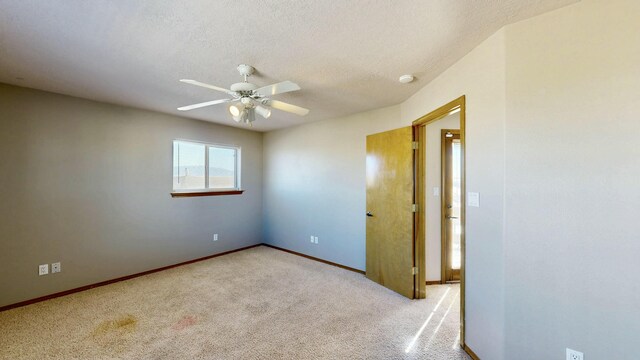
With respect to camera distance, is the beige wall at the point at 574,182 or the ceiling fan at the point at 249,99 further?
the ceiling fan at the point at 249,99

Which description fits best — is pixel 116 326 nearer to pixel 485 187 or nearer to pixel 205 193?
pixel 205 193

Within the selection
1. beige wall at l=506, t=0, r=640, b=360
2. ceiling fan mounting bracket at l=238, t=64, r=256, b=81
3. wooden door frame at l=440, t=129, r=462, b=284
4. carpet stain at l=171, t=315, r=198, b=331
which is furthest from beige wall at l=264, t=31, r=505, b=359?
carpet stain at l=171, t=315, r=198, b=331

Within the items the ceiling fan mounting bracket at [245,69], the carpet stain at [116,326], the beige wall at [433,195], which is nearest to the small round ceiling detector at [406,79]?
the beige wall at [433,195]

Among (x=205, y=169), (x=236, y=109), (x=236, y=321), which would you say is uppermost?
(x=236, y=109)

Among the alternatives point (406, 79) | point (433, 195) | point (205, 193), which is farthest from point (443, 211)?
point (205, 193)

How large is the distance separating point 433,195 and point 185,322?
3.25 metres

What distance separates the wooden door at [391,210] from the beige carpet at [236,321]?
25cm

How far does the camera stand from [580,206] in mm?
1410

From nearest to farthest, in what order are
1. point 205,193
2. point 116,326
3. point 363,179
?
point 116,326 < point 363,179 < point 205,193

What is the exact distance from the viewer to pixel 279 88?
1.90 metres

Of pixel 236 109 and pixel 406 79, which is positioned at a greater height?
pixel 406 79

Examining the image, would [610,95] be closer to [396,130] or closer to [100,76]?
[396,130]

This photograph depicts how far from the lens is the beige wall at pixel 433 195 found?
333 centimetres

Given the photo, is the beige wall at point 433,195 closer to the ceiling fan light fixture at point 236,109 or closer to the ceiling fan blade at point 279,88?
the ceiling fan blade at point 279,88
